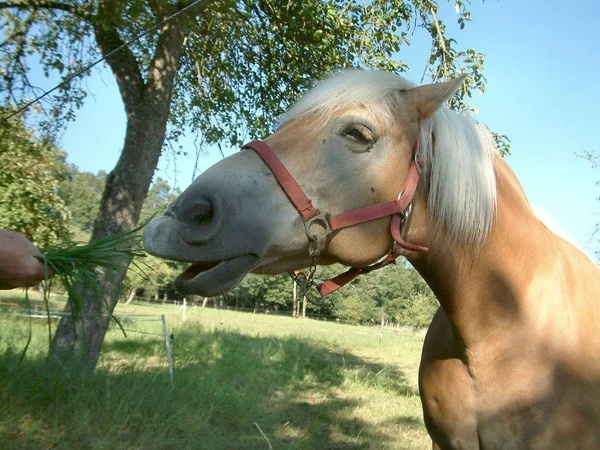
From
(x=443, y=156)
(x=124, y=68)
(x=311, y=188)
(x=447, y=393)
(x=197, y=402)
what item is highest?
(x=124, y=68)

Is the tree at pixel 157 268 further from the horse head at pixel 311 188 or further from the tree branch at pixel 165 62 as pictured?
the tree branch at pixel 165 62

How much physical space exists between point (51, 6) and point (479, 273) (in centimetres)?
592

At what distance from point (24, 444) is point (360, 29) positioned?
596cm

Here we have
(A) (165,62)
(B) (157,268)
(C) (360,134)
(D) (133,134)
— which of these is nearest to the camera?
(C) (360,134)

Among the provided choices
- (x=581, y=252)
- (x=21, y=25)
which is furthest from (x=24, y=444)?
(x=21, y=25)

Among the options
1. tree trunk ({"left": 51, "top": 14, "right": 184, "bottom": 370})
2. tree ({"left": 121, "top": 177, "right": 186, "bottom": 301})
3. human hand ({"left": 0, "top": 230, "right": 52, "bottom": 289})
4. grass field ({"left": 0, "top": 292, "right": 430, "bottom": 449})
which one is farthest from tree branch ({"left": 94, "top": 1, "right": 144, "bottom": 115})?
human hand ({"left": 0, "top": 230, "right": 52, "bottom": 289})

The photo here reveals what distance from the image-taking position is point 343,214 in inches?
70.8

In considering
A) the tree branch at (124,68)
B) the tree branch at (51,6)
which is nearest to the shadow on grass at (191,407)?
the tree branch at (124,68)

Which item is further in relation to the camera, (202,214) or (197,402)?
(197,402)

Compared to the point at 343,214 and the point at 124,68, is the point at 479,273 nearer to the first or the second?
the point at 343,214

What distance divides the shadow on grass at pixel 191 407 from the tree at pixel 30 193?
296 cm

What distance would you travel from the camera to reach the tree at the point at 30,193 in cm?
771

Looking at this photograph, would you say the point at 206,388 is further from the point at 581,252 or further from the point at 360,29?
the point at 360,29

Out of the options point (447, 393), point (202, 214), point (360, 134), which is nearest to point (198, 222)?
point (202, 214)
